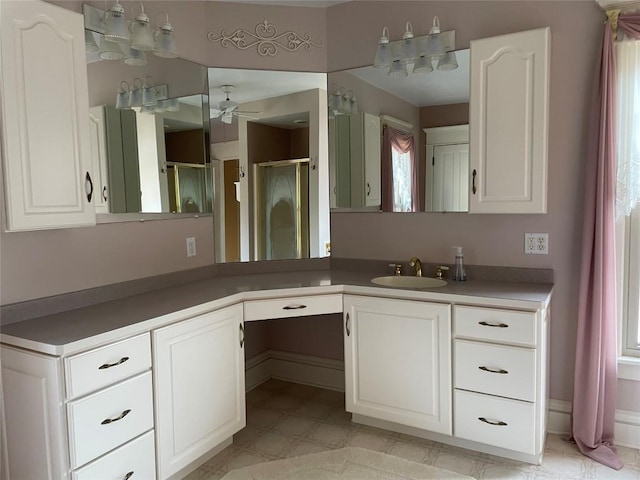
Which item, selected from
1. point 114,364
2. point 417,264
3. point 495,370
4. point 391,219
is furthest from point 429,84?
point 114,364

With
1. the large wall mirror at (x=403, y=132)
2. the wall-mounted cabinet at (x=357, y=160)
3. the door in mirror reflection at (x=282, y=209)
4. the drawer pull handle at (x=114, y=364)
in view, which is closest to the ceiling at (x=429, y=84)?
the large wall mirror at (x=403, y=132)

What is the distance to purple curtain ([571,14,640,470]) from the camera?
2375 millimetres

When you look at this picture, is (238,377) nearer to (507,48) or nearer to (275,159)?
(275,159)

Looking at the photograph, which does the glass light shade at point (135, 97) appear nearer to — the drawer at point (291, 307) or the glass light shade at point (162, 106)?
the glass light shade at point (162, 106)

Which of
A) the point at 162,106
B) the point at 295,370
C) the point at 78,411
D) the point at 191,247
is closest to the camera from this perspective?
the point at 78,411

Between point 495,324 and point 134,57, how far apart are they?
226 centimetres

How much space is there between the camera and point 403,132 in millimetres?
3014

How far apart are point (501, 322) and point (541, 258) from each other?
60 cm

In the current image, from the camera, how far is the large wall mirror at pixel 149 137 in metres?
2.41

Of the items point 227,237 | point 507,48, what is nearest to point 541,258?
point 507,48

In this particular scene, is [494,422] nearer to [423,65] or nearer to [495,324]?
[495,324]

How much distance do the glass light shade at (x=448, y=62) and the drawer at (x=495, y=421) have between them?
1799 millimetres

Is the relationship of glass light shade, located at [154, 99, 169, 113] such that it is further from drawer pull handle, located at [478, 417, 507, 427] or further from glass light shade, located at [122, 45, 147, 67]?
drawer pull handle, located at [478, 417, 507, 427]

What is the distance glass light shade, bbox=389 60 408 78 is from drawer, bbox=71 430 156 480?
93.2 inches
